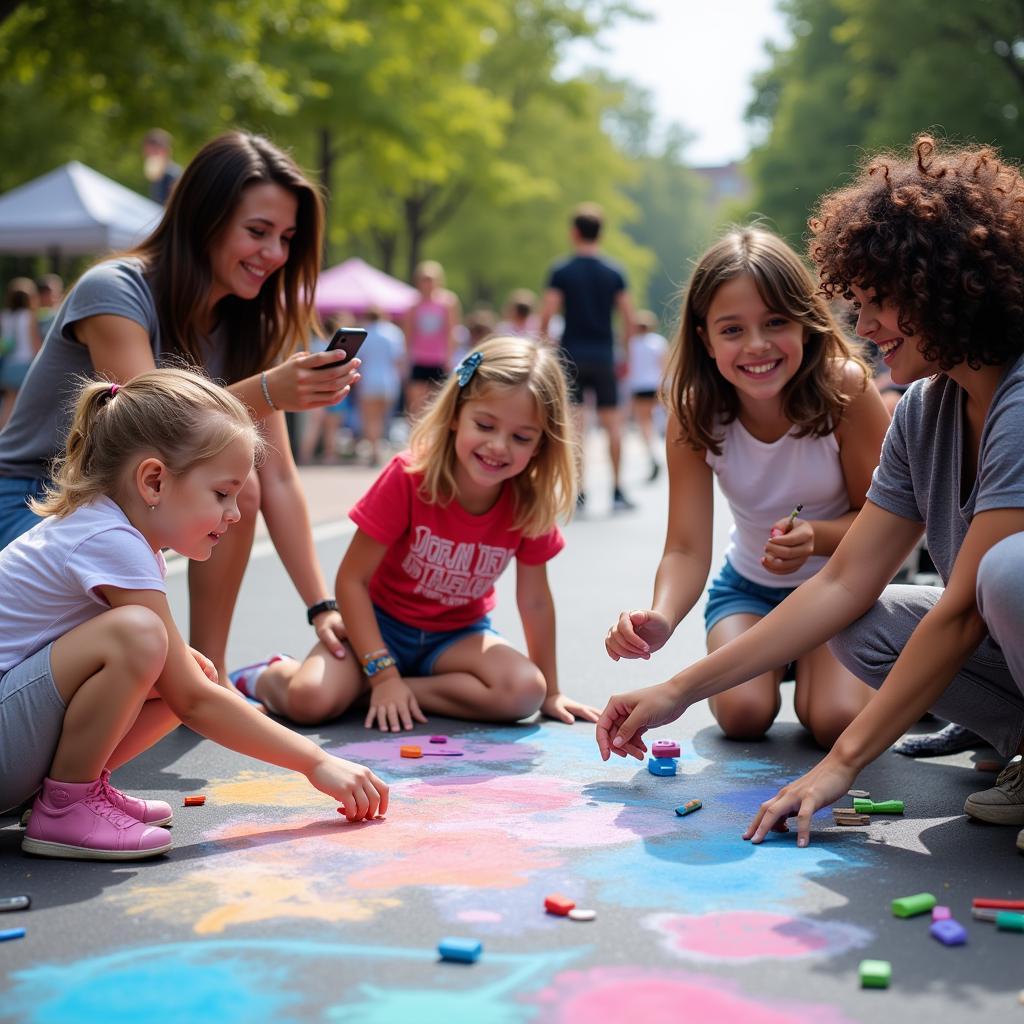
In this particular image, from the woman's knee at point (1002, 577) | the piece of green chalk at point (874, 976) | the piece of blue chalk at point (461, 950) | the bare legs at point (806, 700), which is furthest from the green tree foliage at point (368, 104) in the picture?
the piece of green chalk at point (874, 976)

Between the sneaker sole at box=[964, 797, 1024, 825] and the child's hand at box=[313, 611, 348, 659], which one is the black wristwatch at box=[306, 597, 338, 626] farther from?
the sneaker sole at box=[964, 797, 1024, 825]

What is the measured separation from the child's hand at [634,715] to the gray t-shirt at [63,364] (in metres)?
1.65

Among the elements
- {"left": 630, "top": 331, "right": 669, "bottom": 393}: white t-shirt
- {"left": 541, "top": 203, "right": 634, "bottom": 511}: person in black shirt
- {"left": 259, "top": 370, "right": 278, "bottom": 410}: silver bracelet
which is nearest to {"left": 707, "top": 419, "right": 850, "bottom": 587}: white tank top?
{"left": 259, "top": 370, "right": 278, "bottom": 410}: silver bracelet

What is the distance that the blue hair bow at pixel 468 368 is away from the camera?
13.7 ft

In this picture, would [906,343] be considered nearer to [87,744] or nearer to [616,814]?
[616,814]

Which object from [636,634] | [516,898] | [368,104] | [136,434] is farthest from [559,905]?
[368,104]

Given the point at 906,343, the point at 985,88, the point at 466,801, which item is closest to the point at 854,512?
the point at 906,343

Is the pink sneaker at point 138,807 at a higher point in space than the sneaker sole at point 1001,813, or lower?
higher

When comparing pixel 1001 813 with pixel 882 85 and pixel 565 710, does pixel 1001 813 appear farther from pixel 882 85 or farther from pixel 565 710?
pixel 882 85

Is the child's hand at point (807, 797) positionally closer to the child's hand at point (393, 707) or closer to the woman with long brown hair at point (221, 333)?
the child's hand at point (393, 707)

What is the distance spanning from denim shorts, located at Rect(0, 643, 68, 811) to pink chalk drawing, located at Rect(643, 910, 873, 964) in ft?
3.86

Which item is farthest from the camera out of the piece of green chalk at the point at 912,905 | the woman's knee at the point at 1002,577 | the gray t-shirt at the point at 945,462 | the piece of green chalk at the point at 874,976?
the gray t-shirt at the point at 945,462

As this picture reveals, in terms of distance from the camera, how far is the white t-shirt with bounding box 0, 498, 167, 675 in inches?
110

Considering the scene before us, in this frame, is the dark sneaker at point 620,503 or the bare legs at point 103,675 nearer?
the bare legs at point 103,675
